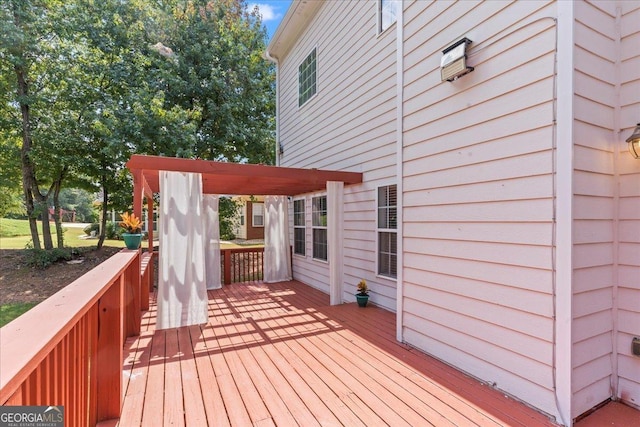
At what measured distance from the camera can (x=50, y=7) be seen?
839 cm

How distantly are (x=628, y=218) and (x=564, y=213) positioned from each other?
2.11ft

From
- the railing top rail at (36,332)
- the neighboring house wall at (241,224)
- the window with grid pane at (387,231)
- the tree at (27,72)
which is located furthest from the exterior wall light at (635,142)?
the neighboring house wall at (241,224)

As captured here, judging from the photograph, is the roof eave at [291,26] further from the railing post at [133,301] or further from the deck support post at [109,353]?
the deck support post at [109,353]

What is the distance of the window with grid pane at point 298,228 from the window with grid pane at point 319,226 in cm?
61

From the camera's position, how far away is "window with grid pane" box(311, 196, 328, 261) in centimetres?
616

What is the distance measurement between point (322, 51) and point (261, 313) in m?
5.13

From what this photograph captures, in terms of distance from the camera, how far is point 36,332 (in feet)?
2.74

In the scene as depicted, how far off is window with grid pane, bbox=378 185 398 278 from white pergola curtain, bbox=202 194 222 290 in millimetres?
3404

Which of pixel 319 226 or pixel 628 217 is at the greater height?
pixel 628 217

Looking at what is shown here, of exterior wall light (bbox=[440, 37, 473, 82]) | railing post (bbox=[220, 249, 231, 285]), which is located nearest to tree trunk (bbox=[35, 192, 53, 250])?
railing post (bbox=[220, 249, 231, 285])

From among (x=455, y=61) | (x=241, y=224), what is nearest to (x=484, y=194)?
(x=455, y=61)

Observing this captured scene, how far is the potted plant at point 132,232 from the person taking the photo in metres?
3.35

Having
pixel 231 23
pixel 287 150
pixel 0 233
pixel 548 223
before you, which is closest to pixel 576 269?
pixel 548 223

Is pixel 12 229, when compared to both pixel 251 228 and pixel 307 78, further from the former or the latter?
pixel 307 78
